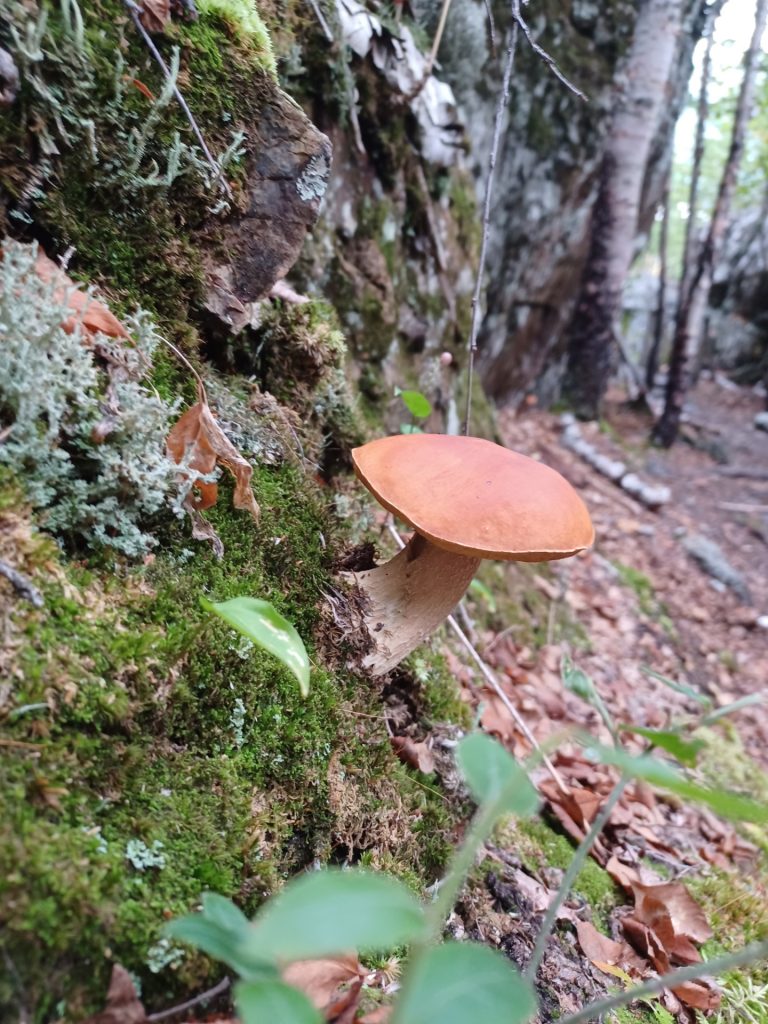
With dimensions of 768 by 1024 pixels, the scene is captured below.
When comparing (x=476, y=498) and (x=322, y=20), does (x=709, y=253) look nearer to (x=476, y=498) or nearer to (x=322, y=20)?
(x=322, y=20)

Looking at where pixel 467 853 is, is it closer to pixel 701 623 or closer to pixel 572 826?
pixel 572 826

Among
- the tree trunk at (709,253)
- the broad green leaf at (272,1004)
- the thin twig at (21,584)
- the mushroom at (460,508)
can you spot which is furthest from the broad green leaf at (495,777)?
the tree trunk at (709,253)

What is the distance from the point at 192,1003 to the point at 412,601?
114 centimetres

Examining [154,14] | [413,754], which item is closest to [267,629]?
[413,754]

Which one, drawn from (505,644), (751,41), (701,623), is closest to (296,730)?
(505,644)

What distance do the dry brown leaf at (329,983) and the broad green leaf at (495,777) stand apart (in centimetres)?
70

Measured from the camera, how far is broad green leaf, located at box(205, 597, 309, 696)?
1.25 meters

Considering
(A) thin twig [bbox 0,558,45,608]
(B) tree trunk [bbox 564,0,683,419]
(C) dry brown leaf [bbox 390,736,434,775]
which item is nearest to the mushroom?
(C) dry brown leaf [bbox 390,736,434,775]

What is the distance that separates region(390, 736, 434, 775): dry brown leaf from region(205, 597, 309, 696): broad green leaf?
3.06 ft

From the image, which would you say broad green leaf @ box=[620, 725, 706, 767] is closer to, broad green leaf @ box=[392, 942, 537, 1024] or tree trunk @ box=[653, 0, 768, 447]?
broad green leaf @ box=[392, 942, 537, 1024]

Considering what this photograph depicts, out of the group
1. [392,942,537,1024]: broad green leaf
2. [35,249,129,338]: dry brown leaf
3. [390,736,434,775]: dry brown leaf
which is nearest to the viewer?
[392,942,537,1024]: broad green leaf

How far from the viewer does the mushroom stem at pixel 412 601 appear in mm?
1983

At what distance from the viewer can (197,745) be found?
1.46m

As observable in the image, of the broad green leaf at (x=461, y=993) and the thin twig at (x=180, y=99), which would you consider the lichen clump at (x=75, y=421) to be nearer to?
the thin twig at (x=180, y=99)
